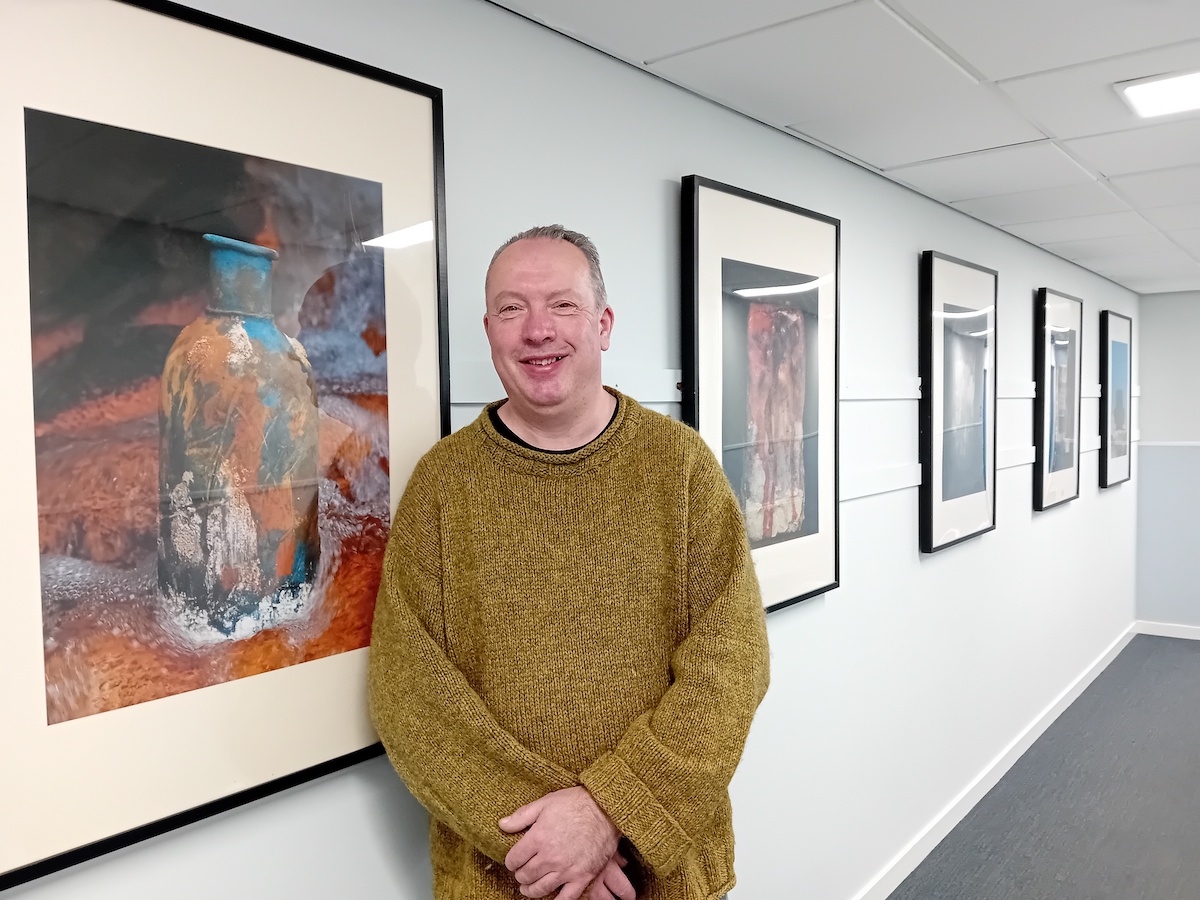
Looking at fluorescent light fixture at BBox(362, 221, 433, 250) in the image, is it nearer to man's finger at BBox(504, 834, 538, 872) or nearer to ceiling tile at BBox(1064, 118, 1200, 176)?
man's finger at BBox(504, 834, 538, 872)

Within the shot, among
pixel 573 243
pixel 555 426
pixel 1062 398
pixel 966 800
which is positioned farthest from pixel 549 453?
pixel 1062 398

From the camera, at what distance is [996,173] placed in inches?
105

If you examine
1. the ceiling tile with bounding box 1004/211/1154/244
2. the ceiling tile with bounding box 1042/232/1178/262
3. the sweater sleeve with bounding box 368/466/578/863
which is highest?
the ceiling tile with bounding box 1042/232/1178/262

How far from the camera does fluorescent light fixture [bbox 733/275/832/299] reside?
80.9 inches

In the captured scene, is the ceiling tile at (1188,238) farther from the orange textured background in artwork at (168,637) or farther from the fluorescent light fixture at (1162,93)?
the orange textured background in artwork at (168,637)

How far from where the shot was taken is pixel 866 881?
2.70m

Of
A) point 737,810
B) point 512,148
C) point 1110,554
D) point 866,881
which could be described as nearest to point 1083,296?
point 1110,554

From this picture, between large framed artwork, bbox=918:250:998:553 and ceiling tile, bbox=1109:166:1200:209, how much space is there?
1.71 ft

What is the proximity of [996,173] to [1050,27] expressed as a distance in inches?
44.4

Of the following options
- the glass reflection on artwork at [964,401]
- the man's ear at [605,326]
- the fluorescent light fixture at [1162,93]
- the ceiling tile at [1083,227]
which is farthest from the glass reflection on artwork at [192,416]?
the ceiling tile at [1083,227]

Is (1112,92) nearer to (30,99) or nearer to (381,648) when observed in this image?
(381,648)

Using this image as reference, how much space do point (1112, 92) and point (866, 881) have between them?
7.38 feet

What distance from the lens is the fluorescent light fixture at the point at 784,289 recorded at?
206cm

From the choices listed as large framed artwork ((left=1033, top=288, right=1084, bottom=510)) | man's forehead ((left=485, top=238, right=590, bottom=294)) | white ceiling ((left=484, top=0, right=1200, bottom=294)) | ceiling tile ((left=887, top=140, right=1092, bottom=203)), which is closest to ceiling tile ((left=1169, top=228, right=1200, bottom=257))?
large framed artwork ((left=1033, top=288, right=1084, bottom=510))
